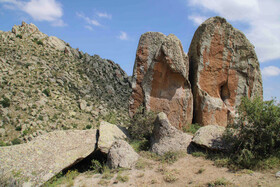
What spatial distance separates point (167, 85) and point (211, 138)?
392 centimetres

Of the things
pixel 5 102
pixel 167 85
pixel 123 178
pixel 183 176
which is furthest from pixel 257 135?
pixel 5 102

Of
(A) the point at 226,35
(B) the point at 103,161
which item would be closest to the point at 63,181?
(B) the point at 103,161

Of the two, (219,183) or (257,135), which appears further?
(257,135)

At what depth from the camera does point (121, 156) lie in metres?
7.86

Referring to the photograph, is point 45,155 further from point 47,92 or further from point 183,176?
point 47,92

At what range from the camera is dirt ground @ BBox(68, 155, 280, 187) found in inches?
232

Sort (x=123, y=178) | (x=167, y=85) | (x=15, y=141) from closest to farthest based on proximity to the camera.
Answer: (x=123, y=178), (x=167, y=85), (x=15, y=141)

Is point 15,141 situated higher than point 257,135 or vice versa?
point 257,135

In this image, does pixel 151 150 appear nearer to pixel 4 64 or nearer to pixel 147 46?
pixel 147 46

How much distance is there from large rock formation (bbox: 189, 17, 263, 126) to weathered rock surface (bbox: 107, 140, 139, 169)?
5411mm

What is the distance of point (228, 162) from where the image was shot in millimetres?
6980

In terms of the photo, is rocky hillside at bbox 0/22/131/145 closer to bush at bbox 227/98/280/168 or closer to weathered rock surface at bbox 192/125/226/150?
weathered rock surface at bbox 192/125/226/150

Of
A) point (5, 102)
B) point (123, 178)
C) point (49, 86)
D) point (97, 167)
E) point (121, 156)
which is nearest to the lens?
point (123, 178)

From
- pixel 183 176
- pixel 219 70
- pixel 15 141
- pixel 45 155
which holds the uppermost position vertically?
pixel 219 70
